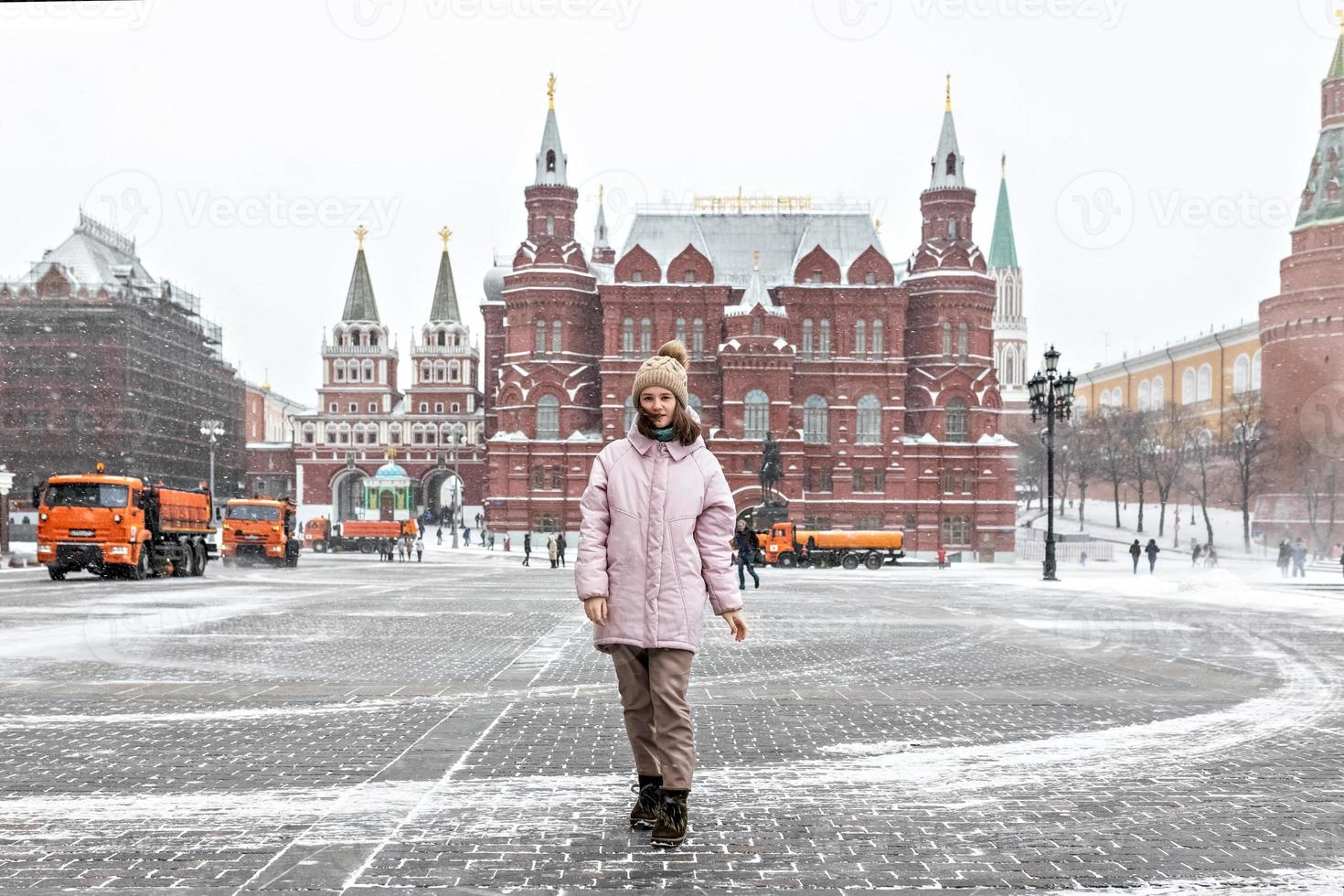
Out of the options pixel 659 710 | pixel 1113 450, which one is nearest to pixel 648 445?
pixel 659 710

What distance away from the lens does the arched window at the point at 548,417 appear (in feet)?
216

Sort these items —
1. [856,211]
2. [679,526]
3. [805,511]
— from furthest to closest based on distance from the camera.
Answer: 1. [856,211]
2. [805,511]
3. [679,526]

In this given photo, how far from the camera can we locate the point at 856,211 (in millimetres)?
71312

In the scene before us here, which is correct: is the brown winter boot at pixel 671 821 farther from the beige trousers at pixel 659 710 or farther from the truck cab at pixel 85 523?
the truck cab at pixel 85 523

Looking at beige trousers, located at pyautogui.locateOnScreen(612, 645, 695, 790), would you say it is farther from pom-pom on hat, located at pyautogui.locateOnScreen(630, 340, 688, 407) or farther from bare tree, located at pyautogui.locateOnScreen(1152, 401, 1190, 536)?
bare tree, located at pyautogui.locateOnScreen(1152, 401, 1190, 536)

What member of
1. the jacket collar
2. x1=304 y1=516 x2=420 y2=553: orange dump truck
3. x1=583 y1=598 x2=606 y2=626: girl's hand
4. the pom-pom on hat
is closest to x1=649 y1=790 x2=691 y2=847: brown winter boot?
x1=583 y1=598 x2=606 y2=626: girl's hand

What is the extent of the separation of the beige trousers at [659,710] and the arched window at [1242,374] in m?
80.3

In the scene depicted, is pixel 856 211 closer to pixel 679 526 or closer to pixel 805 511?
pixel 805 511

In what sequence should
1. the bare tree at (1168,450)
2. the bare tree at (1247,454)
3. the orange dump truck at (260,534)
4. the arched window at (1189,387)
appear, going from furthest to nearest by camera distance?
the arched window at (1189,387), the bare tree at (1168,450), the bare tree at (1247,454), the orange dump truck at (260,534)

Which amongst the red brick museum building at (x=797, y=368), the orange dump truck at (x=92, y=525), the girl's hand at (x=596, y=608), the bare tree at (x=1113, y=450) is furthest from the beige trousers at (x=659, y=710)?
the bare tree at (x=1113, y=450)

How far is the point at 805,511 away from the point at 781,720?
187 feet

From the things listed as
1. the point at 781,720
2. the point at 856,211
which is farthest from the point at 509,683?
the point at 856,211

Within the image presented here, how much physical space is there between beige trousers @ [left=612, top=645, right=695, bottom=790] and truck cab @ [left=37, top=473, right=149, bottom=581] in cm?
2425

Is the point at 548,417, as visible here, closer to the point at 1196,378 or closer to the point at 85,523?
the point at 85,523
